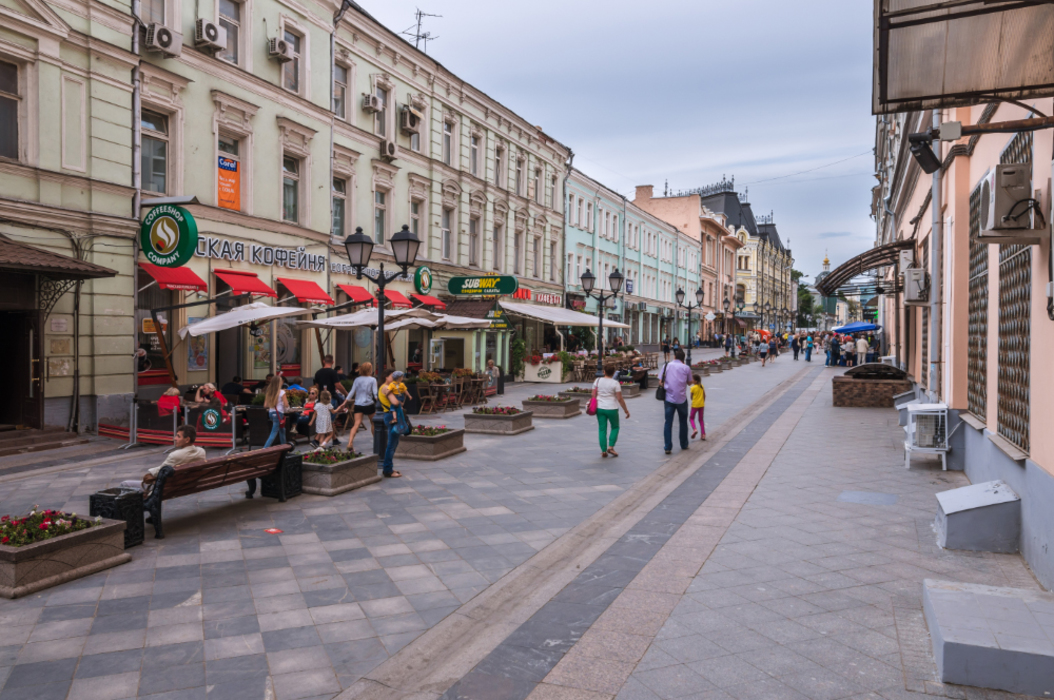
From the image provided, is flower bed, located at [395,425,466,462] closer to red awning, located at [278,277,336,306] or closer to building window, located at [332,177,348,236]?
red awning, located at [278,277,336,306]

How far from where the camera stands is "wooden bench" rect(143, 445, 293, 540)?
678 centimetres

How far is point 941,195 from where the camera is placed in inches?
475

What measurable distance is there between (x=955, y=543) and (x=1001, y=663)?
2869 mm

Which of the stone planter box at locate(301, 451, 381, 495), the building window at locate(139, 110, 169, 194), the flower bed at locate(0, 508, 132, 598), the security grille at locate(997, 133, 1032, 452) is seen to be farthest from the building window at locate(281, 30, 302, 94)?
the security grille at locate(997, 133, 1032, 452)

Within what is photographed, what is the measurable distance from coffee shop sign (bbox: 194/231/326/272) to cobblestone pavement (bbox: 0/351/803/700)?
21.5ft

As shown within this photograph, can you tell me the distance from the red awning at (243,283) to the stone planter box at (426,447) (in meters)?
6.48

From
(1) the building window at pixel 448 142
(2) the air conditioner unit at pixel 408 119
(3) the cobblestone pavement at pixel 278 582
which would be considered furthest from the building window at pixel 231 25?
(3) the cobblestone pavement at pixel 278 582

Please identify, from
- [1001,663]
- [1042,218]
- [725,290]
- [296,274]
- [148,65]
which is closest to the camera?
[1001,663]

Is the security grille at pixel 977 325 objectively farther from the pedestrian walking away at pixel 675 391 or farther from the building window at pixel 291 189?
the building window at pixel 291 189

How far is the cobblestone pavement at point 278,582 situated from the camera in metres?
4.18

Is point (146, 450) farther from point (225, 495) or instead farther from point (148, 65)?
point (148, 65)

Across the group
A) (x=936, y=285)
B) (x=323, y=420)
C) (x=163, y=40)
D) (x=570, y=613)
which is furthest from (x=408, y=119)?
(x=570, y=613)

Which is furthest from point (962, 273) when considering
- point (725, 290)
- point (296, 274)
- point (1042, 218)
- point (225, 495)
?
point (725, 290)

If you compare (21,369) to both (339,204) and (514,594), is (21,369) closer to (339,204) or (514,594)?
(339,204)
